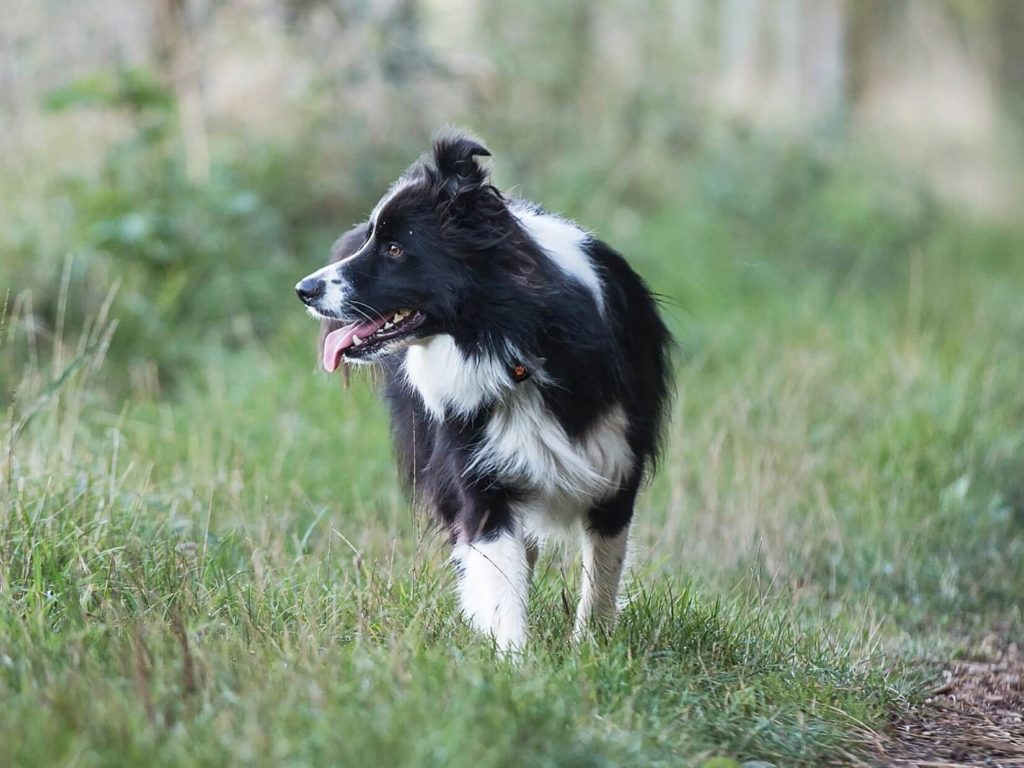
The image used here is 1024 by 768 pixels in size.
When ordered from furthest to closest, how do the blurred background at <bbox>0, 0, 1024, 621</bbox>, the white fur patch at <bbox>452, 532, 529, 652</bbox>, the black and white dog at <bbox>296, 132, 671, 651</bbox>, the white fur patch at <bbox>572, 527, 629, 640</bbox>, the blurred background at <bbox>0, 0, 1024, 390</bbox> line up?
1. the blurred background at <bbox>0, 0, 1024, 390</bbox>
2. the blurred background at <bbox>0, 0, 1024, 621</bbox>
3. the white fur patch at <bbox>572, 527, 629, 640</bbox>
4. the black and white dog at <bbox>296, 132, 671, 651</bbox>
5. the white fur patch at <bbox>452, 532, 529, 652</bbox>

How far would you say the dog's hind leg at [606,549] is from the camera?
14.2 feet

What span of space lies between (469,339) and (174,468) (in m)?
2.33

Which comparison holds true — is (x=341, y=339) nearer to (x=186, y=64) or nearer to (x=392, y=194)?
(x=392, y=194)

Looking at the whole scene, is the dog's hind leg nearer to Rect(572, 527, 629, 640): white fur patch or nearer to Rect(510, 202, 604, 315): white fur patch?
Rect(572, 527, 629, 640): white fur patch

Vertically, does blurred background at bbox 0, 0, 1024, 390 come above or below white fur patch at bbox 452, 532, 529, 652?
above

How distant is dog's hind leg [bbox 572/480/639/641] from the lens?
4.33 metres

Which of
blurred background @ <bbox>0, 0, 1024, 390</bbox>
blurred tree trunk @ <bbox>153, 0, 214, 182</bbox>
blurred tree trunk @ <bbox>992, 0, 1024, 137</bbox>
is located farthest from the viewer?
blurred tree trunk @ <bbox>992, 0, 1024, 137</bbox>

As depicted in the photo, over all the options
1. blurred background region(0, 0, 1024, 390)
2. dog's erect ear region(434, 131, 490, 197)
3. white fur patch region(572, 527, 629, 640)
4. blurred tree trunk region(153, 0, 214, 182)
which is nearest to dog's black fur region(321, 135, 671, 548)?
dog's erect ear region(434, 131, 490, 197)

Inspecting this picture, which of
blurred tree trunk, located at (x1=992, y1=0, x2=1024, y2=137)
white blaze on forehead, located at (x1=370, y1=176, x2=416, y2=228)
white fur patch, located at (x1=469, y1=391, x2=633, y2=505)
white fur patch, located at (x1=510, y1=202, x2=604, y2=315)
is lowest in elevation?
white fur patch, located at (x1=469, y1=391, x2=633, y2=505)

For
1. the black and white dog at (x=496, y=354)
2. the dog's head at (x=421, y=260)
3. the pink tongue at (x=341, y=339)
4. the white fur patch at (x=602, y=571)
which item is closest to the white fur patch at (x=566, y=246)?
the black and white dog at (x=496, y=354)

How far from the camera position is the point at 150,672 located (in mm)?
3098

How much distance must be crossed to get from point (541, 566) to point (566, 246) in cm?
136

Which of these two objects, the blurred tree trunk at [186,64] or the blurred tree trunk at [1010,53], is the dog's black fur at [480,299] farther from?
the blurred tree trunk at [1010,53]

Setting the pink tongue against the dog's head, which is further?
the pink tongue
